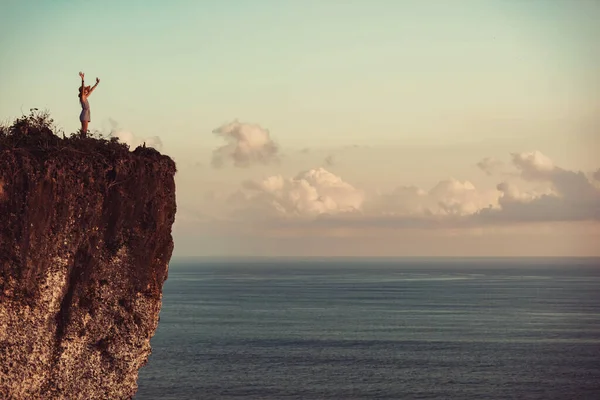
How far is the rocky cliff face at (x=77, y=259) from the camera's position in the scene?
25625mm

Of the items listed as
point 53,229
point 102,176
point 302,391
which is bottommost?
point 302,391

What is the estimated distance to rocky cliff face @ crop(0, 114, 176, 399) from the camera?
84.1 ft

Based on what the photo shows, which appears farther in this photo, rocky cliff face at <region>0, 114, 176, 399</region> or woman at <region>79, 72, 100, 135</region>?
woman at <region>79, 72, 100, 135</region>

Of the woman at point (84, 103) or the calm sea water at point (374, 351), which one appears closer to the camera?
the woman at point (84, 103)

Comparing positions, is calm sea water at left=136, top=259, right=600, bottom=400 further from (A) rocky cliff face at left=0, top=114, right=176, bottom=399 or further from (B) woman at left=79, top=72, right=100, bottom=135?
(B) woman at left=79, top=72, right=100, bottom=135

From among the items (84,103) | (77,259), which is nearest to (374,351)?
(84,103)

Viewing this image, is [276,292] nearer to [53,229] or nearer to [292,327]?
[292,327]

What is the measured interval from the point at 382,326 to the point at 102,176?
9142 cm

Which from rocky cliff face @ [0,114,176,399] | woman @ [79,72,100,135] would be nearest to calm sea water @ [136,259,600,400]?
rocky cliff face @ [0,114,176,399]

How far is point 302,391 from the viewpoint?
69875mm

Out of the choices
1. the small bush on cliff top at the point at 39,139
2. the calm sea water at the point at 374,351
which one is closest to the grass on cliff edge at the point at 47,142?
the small bush on cliff top at the point at 39,139

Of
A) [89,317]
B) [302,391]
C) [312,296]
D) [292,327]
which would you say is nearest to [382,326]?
[292,327]

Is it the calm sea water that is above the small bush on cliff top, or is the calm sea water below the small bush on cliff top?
below

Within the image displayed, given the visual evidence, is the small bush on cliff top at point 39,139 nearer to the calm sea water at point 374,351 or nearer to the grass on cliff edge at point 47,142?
the grass on cliff edge at point 47,142
